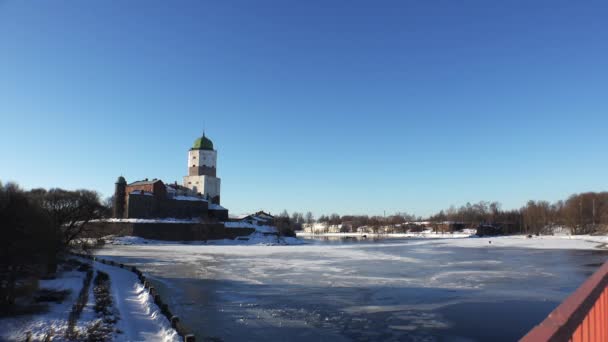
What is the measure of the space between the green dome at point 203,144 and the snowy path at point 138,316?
76.2m

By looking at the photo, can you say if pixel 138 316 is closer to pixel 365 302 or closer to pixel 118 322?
pixel 118 322

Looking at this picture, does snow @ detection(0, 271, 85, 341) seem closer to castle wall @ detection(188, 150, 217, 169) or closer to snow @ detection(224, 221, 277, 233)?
snow @ detection(224, 221, 277, 233)

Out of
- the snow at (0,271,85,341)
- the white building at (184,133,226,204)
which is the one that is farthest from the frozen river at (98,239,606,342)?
the white building at (184,133,226,204)

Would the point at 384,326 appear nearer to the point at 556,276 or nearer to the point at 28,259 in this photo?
the point at 28,259

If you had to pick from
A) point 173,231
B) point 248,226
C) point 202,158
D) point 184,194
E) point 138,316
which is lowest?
point 173,231

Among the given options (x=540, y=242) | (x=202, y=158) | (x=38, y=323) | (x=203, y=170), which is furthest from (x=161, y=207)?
(x=38, y=323)

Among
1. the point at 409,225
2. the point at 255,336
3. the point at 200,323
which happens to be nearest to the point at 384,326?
the point at 255,336

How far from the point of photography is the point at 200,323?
512 inches

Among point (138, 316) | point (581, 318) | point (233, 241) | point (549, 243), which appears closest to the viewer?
point (581, 318)

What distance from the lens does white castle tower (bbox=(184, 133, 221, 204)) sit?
92.8 meters

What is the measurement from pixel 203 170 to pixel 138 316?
8223cm

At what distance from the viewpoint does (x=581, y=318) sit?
2.48 meters

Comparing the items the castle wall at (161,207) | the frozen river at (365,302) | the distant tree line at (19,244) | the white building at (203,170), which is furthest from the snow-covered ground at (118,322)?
the white building at (203,170)

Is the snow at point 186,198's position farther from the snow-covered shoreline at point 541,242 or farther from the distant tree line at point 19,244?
the distant tree line at point 19,244
